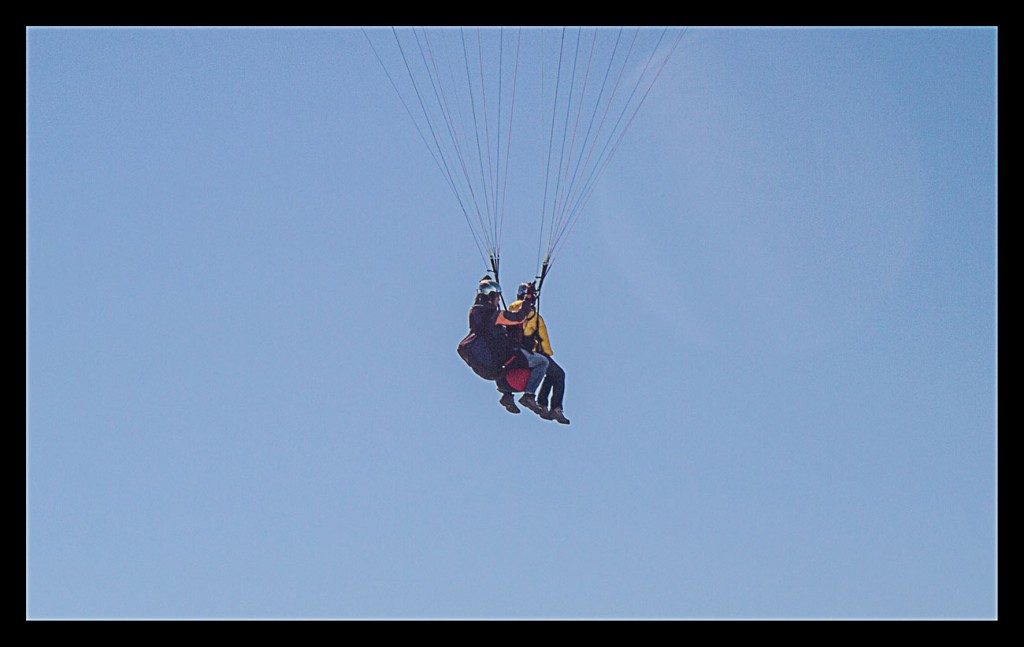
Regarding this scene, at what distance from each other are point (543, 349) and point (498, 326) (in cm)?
76

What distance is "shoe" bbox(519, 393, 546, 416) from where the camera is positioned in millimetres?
33719

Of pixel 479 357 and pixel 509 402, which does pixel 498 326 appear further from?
pixel 509 402

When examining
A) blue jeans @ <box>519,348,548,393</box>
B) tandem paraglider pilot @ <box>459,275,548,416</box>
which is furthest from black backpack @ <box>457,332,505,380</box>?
blue jeans @ <box>519,348,548,393</box>

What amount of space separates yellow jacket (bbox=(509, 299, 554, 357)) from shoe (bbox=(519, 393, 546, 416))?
2.09 ft

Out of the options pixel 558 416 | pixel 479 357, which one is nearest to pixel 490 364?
pixel 479 357

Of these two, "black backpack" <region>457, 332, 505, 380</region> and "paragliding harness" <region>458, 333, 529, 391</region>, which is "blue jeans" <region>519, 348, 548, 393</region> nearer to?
"paragliding harness" <region>458, 333, 529, 391</region>

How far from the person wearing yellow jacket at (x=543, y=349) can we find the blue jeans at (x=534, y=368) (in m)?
0.07

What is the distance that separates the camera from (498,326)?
33250mm
